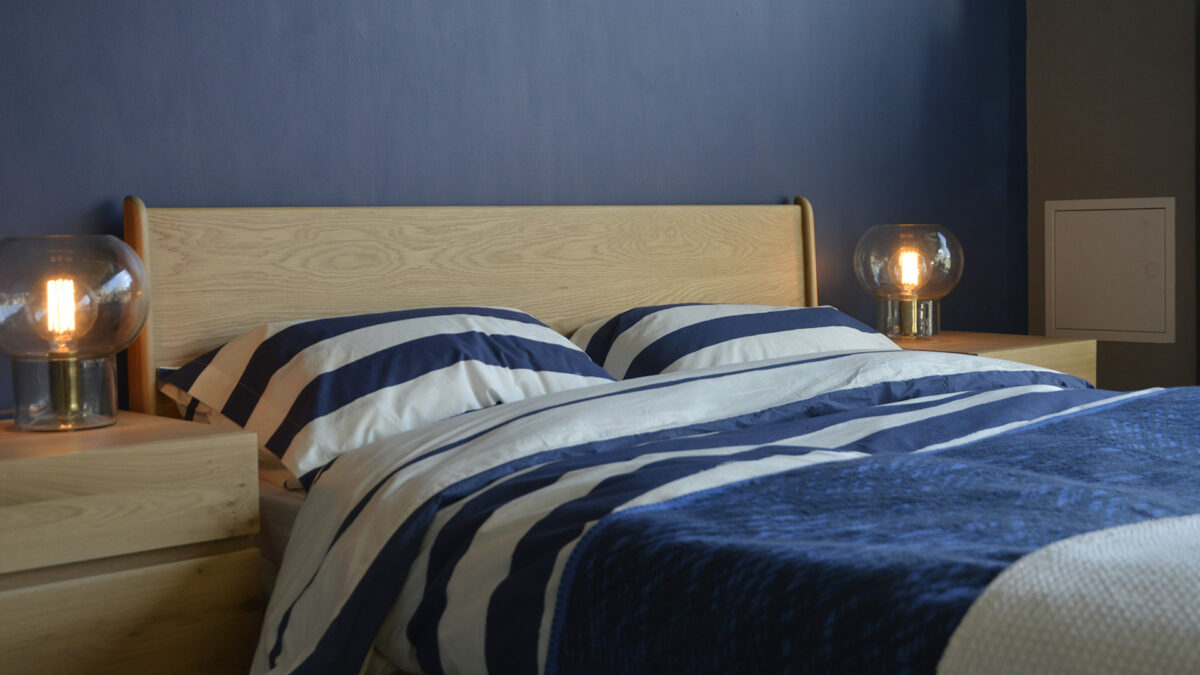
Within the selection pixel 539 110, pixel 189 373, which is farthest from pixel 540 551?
pixel 539 110

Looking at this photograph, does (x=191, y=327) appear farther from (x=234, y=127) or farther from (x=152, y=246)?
(x=234, y=127)

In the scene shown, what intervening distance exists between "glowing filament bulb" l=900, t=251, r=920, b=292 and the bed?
478 mm

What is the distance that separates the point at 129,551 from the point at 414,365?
53cm

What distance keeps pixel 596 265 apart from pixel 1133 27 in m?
2.01

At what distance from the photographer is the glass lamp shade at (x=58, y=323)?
1739 millimetres

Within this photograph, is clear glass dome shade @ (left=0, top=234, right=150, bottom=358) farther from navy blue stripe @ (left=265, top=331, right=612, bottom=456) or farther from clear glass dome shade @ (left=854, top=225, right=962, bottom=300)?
clear glass dome shade @ (left=854, top=225, right=962, bottom=300)

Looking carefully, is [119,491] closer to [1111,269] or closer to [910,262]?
[910,262]

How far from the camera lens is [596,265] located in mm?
2643

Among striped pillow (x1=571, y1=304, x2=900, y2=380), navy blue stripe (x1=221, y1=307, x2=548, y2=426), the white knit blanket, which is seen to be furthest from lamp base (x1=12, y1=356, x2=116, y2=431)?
the white knit blanket

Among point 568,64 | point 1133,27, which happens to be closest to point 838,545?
point 568,64

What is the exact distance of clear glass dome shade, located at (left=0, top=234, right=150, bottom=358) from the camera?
174 centimetres

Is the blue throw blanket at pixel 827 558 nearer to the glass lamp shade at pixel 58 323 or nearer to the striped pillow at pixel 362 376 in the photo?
the striped pillow at pixel 362 376

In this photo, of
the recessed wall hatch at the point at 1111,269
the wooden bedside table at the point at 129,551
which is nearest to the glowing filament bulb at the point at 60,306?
the wooden bedside table at the point at 129,551

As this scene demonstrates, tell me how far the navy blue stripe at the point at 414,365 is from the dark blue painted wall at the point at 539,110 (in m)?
0.53
